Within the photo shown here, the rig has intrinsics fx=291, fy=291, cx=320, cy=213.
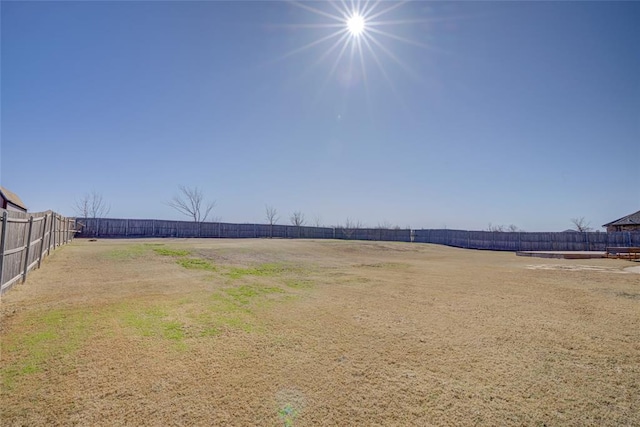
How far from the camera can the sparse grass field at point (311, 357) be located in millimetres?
2248

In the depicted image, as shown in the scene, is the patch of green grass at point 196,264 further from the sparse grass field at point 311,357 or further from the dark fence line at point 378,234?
the dark fence line at point 378,234

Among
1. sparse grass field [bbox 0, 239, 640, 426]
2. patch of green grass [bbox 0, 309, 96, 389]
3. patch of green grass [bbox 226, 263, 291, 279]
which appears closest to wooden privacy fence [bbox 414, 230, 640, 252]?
sparse grass field [bbox 0, 239, 640, 426]

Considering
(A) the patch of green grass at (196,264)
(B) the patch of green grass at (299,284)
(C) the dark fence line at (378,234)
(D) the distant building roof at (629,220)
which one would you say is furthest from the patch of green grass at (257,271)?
(D) the distant building roof at (629,220)

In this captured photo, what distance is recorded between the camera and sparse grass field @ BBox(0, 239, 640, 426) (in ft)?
7.38

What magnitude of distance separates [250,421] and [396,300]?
4194 mm

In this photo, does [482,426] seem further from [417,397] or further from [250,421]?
[250,421]

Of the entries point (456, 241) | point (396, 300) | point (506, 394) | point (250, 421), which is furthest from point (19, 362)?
point (456, 241)

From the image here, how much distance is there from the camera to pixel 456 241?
99.1 feet

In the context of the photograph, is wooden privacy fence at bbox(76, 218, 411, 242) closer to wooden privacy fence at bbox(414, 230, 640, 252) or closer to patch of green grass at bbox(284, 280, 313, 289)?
wooden privacy fence at bbox(414, 230, 640, 252)

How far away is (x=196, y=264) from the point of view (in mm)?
9977

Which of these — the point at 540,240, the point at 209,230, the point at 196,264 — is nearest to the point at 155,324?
the point at 196,264

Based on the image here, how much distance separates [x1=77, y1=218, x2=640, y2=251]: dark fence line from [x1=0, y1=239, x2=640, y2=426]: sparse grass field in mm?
21492

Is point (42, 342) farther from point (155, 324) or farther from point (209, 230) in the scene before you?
point (209, 230)

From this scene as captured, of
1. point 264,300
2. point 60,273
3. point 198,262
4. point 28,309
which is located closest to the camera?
point 28,309
